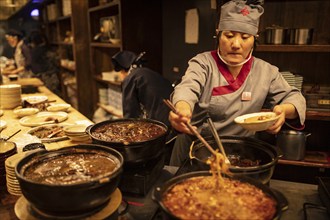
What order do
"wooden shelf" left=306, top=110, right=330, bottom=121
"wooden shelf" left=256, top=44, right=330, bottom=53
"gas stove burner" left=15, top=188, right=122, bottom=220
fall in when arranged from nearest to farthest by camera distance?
"gas stove burner" left=15, top=188, right=122, bottom=220 → "wooden shelf" left=256, top=44, right=330, bottom=53 → "wooden shelf" left=306, top=110, right=330, bottom=121

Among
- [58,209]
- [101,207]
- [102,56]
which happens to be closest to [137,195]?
[101,207]

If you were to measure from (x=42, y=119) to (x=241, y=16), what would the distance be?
190cm

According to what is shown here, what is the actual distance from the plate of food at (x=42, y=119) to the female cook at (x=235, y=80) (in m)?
1.32

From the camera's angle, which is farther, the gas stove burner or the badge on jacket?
the badge on jacket

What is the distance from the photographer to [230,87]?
6.36 ft

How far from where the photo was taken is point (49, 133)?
2.34 metres

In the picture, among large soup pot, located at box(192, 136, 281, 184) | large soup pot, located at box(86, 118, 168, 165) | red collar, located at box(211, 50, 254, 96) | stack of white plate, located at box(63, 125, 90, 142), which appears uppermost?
red collar, located at box(211, 50, 254, 96)

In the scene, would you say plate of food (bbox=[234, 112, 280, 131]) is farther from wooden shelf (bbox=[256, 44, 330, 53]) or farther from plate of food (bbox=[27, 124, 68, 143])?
wooden shelf (bbox=[256, 44, 330, 53])

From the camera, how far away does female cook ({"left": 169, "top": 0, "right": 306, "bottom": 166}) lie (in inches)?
71.1

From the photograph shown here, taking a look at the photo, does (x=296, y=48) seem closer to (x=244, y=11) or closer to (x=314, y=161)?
(x=314, y=161)

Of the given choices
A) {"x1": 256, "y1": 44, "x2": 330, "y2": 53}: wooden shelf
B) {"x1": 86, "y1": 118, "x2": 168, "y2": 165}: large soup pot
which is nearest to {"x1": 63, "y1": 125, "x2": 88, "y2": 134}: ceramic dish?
{"x1": 86, "y1": 118, "x2": 168, "y2": 165}: large soup pot

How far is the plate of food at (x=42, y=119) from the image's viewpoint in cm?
260

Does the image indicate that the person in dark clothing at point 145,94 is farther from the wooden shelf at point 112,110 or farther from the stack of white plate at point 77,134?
the wooden shelf at point 112,110

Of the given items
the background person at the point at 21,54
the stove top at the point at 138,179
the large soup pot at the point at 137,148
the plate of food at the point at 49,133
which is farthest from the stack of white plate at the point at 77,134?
the background person at the point at 21,54
